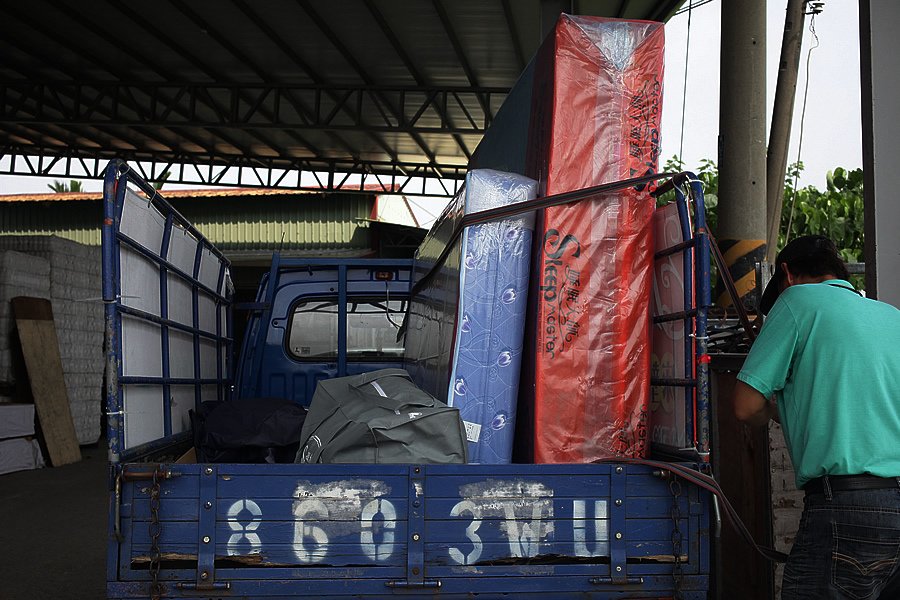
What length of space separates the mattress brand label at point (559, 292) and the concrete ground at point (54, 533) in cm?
381

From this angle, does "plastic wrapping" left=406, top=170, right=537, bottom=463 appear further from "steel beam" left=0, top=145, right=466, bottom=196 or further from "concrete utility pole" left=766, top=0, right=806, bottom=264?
"steel beam" left=0, top=145, right=466, bottom=196

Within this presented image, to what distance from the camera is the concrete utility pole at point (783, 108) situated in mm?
8461

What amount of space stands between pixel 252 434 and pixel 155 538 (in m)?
0.98

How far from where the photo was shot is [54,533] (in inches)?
272

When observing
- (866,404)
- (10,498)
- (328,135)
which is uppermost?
(328,135)

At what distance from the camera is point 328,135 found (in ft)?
56.3

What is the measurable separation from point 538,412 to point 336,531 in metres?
0.94

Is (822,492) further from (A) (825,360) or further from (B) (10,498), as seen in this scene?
(B) (10,498)

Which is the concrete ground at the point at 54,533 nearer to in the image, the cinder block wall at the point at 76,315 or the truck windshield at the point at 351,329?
the cinder block wall at the point at 76,315

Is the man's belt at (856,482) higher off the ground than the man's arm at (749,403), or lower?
lower

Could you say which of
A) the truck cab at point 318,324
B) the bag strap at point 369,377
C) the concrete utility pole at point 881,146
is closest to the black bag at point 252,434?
the bag strap at point 369,377

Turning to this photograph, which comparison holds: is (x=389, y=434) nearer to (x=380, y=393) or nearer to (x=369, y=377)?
(x=380, y=393)

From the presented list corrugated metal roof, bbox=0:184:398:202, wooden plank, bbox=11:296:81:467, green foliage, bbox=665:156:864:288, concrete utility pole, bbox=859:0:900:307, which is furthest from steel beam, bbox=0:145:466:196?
concrete utility pole, bbox=859:0:900:307

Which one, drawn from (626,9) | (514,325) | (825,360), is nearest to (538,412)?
(514,325)
